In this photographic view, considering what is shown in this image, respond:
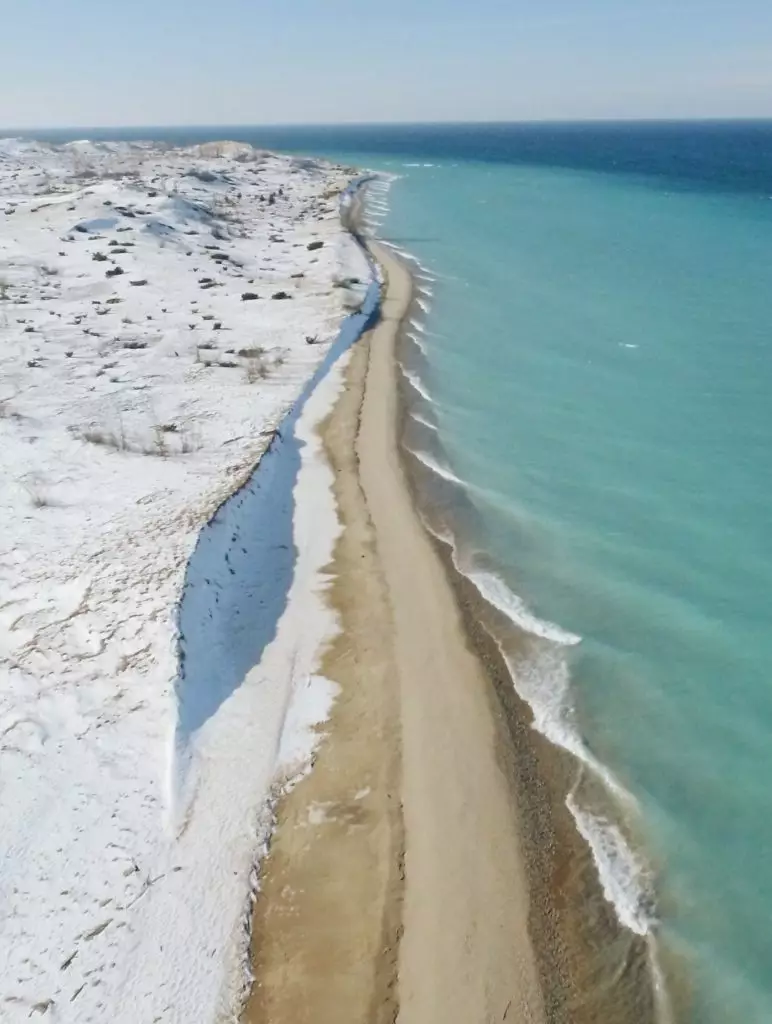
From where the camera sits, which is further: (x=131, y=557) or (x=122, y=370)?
(x=122, y=370)

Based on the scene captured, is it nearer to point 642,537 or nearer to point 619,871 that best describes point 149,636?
point 619,871

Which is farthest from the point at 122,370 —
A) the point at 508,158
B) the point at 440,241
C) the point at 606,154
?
the point at 606,154

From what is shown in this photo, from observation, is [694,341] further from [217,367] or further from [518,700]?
[518,700]

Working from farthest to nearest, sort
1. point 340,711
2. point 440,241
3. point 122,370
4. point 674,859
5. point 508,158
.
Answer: point 508,158
point 440,241
point 122,370
point 340,711
point 674,859

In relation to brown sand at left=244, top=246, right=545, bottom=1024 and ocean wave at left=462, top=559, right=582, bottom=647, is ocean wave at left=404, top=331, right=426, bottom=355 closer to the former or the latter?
ocean wave at left=462, top=559, right=582, bottom=647

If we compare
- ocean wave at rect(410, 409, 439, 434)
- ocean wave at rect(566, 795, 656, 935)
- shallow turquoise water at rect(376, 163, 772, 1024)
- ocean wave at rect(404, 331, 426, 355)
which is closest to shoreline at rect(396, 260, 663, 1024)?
ocean wave at rect(566, 795, 656, 935)

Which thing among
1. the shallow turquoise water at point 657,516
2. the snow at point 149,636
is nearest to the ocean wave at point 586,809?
the shallow turquoise water at point 657,516

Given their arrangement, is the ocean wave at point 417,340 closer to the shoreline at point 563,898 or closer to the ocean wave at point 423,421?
the ocean wave at point 423,421

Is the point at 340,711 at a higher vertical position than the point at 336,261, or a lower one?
lower
